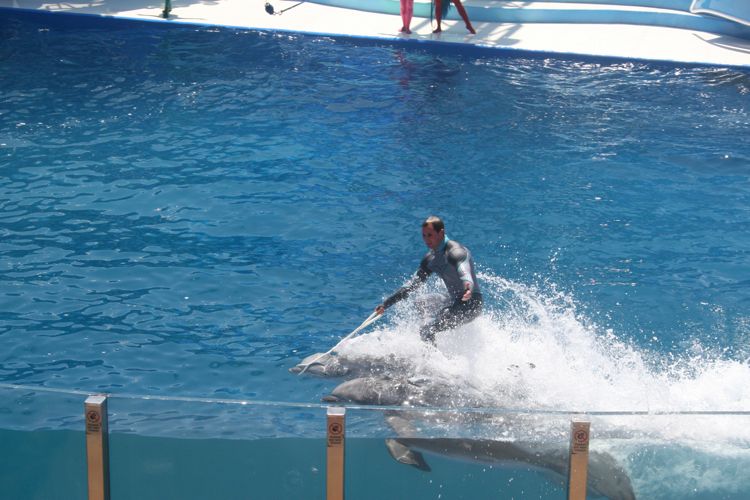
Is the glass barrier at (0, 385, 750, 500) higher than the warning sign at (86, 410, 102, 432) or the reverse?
the reverse

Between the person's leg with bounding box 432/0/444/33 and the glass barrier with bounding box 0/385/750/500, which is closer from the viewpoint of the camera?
the glass barrier with bounding box 0/385/750/500

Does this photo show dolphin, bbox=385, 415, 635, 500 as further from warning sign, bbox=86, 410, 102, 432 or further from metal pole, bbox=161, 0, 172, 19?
metal pole, bbox=161, 0, 172, 19

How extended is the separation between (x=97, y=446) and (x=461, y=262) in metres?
4.16

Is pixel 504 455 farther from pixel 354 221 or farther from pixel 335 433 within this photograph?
pixel 354 221

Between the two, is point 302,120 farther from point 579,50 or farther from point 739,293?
point 739,293

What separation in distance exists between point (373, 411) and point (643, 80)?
41.1ft

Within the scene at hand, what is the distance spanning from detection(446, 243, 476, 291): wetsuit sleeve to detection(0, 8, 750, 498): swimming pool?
61 centimetres

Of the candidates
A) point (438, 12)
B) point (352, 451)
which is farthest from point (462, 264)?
point (438, 12)

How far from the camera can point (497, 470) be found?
5477mm

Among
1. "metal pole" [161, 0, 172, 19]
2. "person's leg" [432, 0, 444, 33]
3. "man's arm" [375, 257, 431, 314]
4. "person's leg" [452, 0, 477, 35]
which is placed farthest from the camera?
"metal pole" [161, 0, 172, 19]

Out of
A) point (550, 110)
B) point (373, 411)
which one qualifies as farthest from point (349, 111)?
point (373, 411)

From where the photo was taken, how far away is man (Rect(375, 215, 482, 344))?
28.6ft

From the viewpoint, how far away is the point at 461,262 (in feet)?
28.7

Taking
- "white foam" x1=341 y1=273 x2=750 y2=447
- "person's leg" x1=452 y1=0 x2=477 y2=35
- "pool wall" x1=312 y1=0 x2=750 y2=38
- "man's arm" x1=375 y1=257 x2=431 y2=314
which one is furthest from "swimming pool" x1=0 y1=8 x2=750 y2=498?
"pool wall" x1=312 y1=0 x2=750 y2=38
